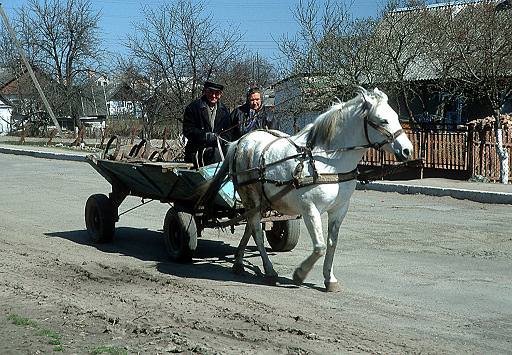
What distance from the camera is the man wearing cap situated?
34.9ft

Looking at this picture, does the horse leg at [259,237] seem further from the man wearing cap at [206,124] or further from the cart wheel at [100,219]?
the cart wheel at [100,219]

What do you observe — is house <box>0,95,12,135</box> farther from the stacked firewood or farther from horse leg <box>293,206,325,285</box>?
horse leg <box>293,206,325,285</box>

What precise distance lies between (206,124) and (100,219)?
238 centimetres

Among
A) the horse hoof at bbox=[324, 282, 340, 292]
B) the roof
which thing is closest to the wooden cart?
the horse hoof at bbox=[324, 282, 340, 292]

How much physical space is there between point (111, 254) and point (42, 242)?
1.62 meters

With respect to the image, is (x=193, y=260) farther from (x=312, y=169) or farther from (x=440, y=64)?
(x=440, y=64)

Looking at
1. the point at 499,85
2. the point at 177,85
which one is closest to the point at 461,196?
the point at 499,85

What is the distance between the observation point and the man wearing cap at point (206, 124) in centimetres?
1062

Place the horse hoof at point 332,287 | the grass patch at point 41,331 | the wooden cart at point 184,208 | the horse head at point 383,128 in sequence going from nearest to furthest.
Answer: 1. the grass patch at point 41,331
2. the horse head at point 383,128
3. the horse hoof at point 332,287
4. the wooden cart at point 184,208

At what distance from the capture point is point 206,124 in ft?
35.0

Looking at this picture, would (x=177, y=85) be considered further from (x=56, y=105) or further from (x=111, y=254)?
(x=56, y=105)

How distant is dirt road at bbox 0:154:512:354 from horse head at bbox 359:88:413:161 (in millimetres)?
1495

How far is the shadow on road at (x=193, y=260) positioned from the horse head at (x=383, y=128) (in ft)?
6.21

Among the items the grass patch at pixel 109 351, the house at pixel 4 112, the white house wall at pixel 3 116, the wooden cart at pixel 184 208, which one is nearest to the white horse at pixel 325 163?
the wooden cart at pixel 184 208
